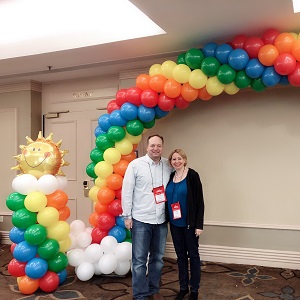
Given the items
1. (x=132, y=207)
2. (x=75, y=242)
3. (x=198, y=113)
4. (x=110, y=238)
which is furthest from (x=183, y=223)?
(x=198, y=113)

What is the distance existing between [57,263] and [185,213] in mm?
1257

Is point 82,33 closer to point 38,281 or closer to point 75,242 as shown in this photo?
point 75,242

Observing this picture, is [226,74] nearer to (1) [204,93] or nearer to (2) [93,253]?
(1) [204,93]

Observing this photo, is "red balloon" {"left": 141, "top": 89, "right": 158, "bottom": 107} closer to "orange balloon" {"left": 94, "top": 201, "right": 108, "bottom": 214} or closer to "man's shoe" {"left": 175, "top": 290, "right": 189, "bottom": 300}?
"orange balloon" {"left": 94, "top": 201, "right": 108, "bottom": 214}

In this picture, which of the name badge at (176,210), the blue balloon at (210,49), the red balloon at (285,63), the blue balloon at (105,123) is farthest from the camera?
the blue balloon at (105,123)

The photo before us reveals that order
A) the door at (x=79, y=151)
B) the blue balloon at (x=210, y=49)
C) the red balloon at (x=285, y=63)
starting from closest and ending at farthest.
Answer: the red balloon at (x=285, y=63)
the blue balloon at (x=210, y=49)
the door at (x=79, y=151)

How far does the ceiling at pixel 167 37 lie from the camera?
9.00 feet

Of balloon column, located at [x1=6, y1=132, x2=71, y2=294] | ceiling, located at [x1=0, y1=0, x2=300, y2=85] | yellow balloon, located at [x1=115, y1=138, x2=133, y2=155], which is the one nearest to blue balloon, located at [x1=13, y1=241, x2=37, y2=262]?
balloon column, located at [x1=6, y1=132, x2=71, y2=294]

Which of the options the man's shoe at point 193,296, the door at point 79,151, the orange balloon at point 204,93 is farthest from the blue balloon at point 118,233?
the orange balloon at point 204,93

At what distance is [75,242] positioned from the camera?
11.9ft

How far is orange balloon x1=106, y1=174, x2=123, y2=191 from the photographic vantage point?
355 cm

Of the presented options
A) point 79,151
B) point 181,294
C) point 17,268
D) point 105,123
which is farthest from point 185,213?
point 79,151

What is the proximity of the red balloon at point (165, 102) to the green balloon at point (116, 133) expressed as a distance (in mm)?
430

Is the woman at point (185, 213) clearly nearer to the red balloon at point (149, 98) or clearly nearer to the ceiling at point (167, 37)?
the red balloon at point (149, 98)
